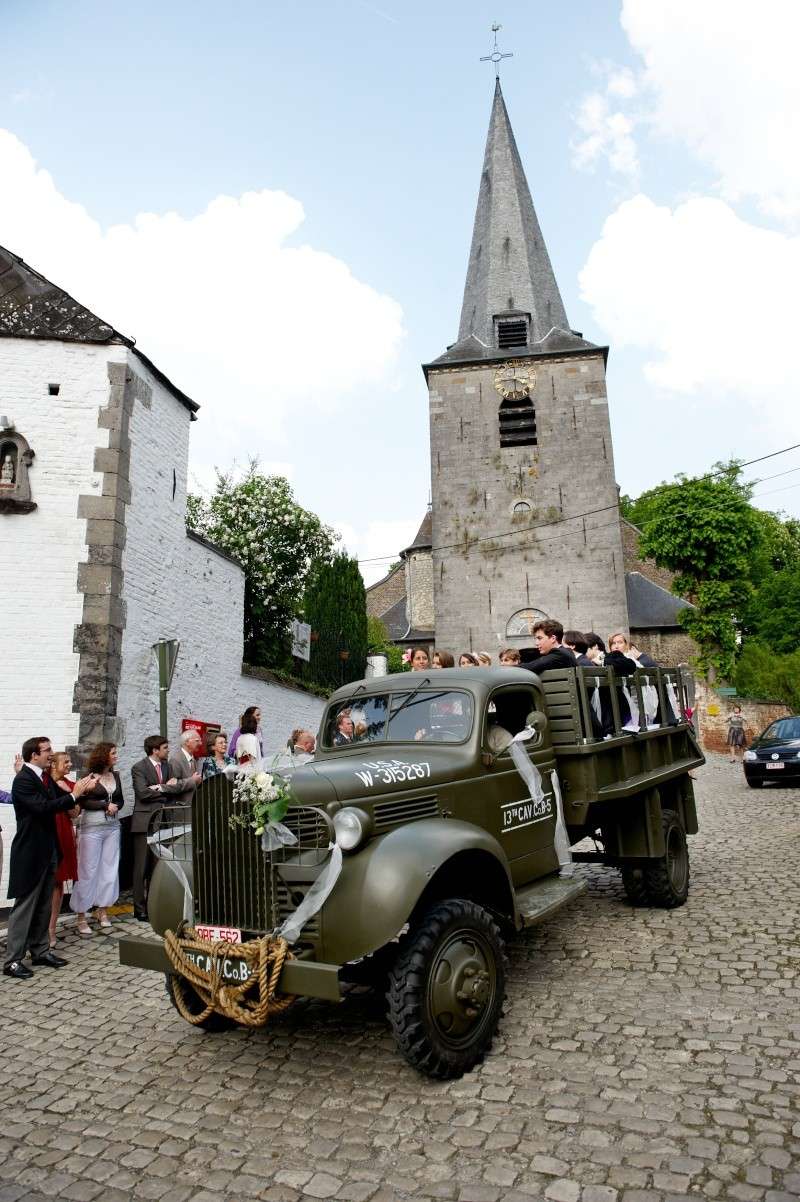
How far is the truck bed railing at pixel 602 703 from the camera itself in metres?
5.45

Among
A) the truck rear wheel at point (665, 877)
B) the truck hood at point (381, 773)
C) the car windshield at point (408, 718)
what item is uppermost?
the car windshield at point (408, 718)

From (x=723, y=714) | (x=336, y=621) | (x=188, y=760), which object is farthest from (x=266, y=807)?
(x=723, y=714)

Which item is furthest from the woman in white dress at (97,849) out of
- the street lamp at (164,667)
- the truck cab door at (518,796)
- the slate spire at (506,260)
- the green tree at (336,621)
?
the slate spire at (506,260)

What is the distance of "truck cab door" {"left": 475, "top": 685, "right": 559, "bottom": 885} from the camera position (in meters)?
4.61

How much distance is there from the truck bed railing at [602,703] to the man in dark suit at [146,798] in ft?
12.5

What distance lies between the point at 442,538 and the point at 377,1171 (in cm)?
2686

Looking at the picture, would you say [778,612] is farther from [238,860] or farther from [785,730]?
[238,860]

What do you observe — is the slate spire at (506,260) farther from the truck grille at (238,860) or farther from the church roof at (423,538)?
the truck grille at (238,860)

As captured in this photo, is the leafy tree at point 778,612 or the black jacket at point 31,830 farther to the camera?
the leafy tree at point 778,612

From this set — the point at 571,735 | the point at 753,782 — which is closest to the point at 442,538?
the point at 753,782

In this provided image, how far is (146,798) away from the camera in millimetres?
7250

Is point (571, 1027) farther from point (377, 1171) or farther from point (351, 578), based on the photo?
point (351, 578)

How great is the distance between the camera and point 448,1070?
3502 millimetres

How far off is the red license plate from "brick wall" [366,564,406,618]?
134 feet
